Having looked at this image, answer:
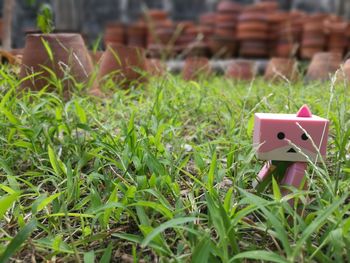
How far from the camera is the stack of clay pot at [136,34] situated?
5.42 meters

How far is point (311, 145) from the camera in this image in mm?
809

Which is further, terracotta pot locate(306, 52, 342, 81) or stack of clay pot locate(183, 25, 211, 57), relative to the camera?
stack of clay pot locate(183, 25, 211, 57)

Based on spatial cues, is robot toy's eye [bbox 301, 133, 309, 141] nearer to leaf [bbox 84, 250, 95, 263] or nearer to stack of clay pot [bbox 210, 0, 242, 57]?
leaf [bbox 84, 250, 95, 263]

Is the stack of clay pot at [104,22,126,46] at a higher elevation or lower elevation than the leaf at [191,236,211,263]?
higher

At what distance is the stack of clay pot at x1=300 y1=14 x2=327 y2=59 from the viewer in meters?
4.31

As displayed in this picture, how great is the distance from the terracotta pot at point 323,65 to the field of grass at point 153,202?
1.56 m

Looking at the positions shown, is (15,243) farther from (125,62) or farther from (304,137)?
(125,62)

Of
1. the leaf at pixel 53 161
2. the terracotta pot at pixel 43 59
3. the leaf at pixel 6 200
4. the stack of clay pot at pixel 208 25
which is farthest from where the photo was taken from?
the stack of clay pot at pixel 208 25

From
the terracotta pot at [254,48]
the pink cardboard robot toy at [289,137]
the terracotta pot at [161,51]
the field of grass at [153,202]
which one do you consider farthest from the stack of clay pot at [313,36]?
the pink cardboard robot toy at [289,137]

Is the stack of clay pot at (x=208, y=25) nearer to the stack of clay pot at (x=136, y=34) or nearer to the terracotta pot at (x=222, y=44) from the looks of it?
the terracotta pot at (x=222, y=44)

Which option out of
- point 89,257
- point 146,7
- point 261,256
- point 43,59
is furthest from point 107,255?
point 146,7

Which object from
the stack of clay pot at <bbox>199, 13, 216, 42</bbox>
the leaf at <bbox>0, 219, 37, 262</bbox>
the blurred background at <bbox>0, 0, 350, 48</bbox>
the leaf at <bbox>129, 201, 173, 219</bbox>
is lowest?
the leaf at <bbox>0, 219, 37, 262</bbox>

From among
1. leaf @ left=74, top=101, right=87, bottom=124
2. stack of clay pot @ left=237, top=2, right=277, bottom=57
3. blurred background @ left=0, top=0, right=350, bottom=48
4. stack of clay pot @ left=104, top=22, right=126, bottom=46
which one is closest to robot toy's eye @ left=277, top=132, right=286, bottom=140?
leaf @ left=74, top=101, right=87, bottom=124

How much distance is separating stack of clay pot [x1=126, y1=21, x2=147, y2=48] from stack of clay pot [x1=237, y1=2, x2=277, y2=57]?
49.6 inches
